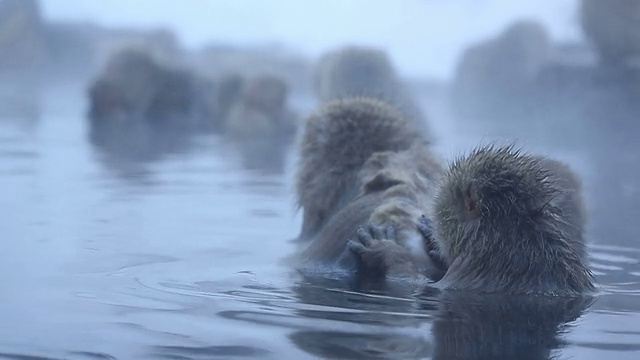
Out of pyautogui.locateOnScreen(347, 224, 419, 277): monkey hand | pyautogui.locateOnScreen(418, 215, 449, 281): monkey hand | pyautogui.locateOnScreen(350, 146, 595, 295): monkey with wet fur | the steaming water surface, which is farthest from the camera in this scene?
pyautogui.locateOnScreen(347, 224, 419, 277): monkey hand

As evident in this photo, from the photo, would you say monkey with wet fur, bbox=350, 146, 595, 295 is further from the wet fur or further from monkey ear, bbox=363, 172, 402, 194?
monkey ear, bbox=363, 172, 402, 194

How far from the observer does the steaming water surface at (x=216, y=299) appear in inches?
95.8

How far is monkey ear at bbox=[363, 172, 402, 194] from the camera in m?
3.90

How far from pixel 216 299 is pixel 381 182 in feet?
3.57

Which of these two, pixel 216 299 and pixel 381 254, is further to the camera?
→ pixel 381 254

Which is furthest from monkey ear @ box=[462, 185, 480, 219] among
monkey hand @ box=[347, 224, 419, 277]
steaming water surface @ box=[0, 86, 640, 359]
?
monkey hand @ box=[347, 224, 419, 277]

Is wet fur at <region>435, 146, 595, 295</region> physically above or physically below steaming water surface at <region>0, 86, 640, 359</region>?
above

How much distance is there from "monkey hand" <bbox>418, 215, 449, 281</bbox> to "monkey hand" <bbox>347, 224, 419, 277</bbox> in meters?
0.05

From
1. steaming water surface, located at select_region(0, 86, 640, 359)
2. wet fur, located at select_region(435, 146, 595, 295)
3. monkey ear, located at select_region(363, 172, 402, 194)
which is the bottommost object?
steaming water surface, located at select_region(0, 86, 640, 359)

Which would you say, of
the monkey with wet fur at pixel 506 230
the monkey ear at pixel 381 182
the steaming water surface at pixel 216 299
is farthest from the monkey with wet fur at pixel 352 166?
the monkey with wet fur at pixel 506 230

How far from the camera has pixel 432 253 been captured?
3178 millimetres

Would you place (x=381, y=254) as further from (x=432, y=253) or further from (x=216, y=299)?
(x=216, y=299)

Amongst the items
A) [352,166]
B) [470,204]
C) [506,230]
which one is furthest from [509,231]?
[352,166]

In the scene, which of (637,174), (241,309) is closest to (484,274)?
(241,309)
